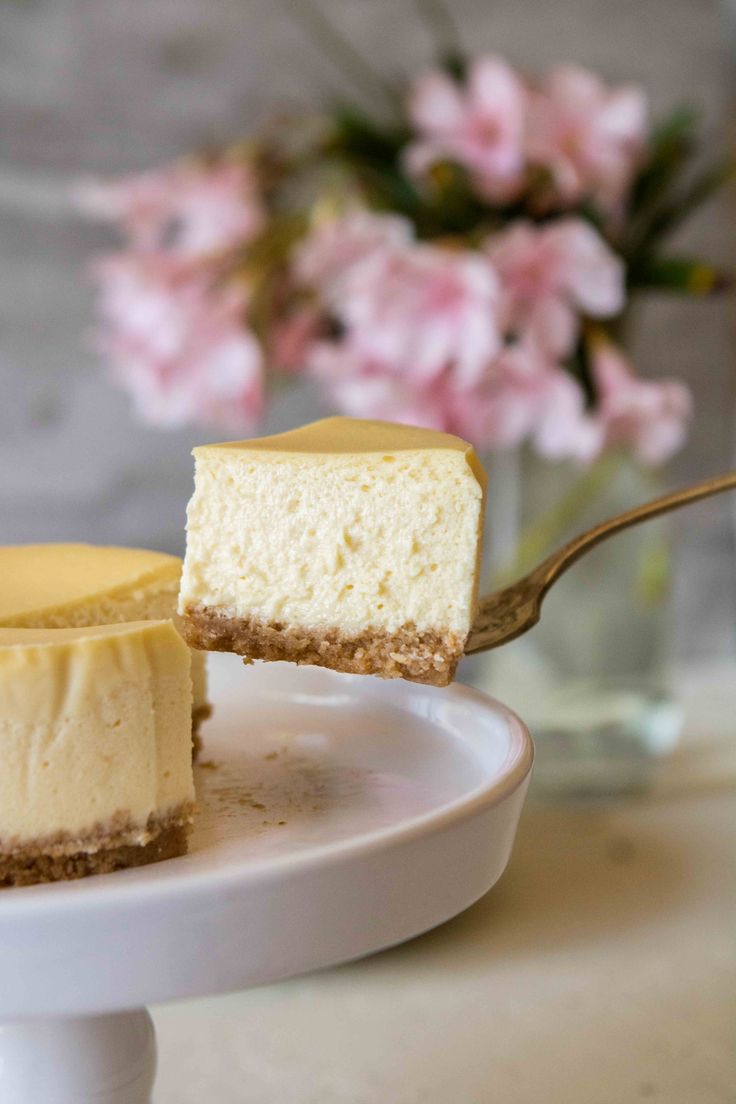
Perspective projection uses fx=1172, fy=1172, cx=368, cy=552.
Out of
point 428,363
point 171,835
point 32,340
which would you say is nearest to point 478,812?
point 171,835

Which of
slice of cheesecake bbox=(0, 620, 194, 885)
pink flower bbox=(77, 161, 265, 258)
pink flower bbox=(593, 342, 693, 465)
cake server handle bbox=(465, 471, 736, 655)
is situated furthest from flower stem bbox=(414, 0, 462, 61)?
slice of cheesecake bbox=(0, 620, 194, 885)

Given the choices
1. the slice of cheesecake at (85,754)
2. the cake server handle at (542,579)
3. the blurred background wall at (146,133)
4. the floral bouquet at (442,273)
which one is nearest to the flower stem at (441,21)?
the blurred background wall at (146,133)

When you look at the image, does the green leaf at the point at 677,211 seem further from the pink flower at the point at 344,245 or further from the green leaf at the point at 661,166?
the pink flower at the point at 344,245

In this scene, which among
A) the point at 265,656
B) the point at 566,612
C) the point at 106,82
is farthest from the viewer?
the point at 106,82

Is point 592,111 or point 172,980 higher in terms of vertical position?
point 592,111

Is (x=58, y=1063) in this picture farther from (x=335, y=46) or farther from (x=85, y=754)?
(x=335, y=46)

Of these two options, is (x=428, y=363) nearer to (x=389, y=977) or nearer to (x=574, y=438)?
(x=574, y=438)

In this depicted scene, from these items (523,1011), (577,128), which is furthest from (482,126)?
(523,1011)
